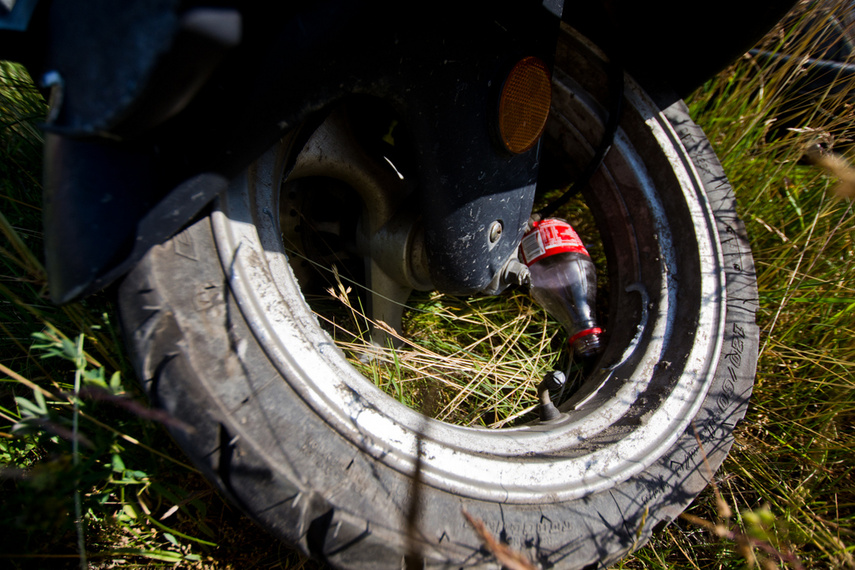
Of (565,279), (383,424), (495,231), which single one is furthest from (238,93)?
(565,279)

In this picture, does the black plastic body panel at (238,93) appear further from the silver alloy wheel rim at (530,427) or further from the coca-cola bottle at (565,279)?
the coca-cola bottle at (565,279)

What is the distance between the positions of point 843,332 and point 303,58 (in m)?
1.75

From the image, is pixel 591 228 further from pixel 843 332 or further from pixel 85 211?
pixel 85 211

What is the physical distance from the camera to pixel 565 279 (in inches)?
59.7

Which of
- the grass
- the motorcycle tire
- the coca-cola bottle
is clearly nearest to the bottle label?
the coca-cola bottle

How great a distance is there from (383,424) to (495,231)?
22.2 inches

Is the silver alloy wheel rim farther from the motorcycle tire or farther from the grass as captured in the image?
the grass

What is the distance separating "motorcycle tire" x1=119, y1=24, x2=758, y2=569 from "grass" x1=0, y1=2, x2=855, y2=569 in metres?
0.12

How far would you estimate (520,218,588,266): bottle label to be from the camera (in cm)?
144

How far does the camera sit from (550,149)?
1569 millimetres

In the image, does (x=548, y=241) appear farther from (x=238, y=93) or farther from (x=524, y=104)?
(x=238, y=93)

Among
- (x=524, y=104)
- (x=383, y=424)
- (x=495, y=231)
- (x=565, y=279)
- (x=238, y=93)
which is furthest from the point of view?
(x=565, y=279)

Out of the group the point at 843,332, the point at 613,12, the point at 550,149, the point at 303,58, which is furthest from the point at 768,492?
the point at 303,58

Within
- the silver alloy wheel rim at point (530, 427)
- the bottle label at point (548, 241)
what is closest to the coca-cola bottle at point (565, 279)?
the bottle label at point (548, 241)
